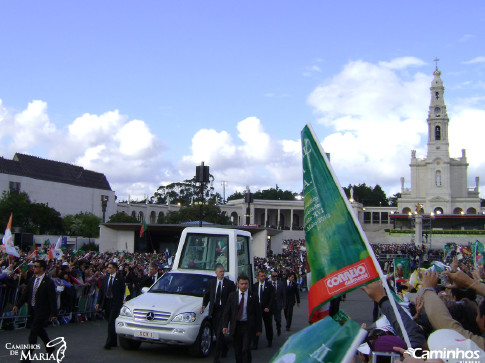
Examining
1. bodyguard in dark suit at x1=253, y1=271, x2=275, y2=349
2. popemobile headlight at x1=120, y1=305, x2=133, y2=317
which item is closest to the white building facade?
bodyguard in dark suit at x1=253, y1=271, x2=275, y2=349

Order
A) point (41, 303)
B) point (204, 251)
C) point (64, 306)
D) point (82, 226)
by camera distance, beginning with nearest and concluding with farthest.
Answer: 1. point (41, 303)
2. point (204, 251)
3. point (64, 306)
4. point (82, 226)

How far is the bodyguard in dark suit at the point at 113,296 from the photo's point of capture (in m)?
10.7

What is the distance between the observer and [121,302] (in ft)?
36.2

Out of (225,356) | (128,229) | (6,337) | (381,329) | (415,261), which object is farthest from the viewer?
(128,229)

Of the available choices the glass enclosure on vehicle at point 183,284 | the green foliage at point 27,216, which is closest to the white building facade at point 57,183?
the green foliage at point 27,216

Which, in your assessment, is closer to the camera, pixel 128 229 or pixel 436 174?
pixel 128 229

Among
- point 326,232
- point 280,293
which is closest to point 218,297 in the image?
point 280,293

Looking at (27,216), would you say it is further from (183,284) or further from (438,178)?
(438,178)

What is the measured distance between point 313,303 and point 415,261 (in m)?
40.7

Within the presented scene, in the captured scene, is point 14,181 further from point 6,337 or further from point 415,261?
point 6,337

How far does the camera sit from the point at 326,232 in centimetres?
420

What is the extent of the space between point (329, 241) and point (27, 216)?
190 feet

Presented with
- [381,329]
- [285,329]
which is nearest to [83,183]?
[285,329]

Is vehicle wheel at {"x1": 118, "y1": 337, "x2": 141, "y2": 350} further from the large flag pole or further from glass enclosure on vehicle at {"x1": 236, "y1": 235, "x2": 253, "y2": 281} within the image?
the large flag pole
